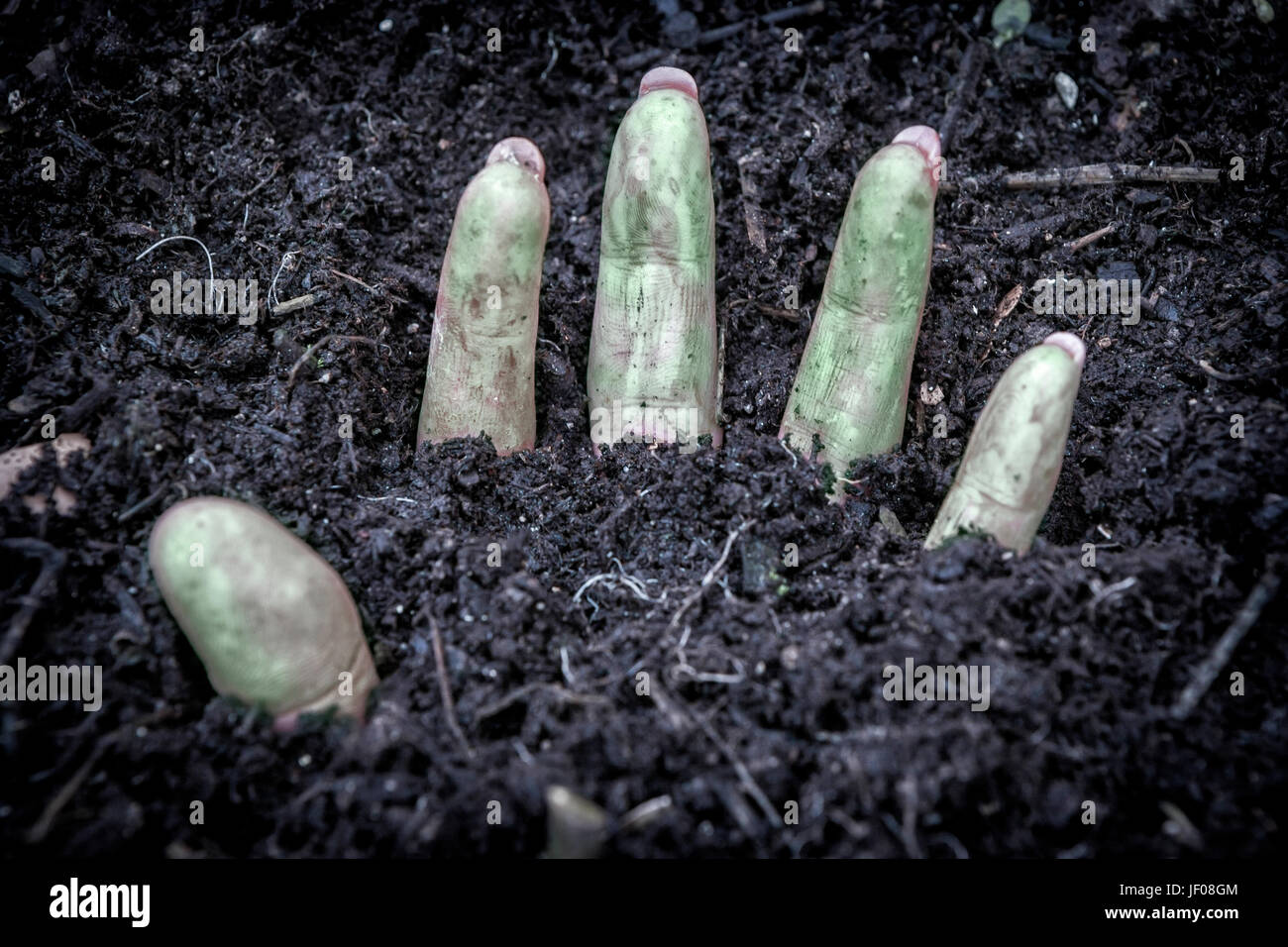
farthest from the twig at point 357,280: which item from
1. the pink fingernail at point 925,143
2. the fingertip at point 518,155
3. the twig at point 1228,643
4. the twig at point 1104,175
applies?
the twig at point 1228,643

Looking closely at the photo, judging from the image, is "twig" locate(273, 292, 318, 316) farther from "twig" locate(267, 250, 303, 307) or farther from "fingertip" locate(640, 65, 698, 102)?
"fingertip" locate(640, 65, 698, 102)

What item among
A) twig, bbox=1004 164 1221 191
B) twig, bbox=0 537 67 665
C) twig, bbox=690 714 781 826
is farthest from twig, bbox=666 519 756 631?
twig, bbox=1004 164 1221 191

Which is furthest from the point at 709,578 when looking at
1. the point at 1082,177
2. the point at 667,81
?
the point at 1082,177

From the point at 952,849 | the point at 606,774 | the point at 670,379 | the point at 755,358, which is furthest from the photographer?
the point at 755,358

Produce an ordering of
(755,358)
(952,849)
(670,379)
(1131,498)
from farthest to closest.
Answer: (755,358) < (670,379) < (1131,498) < (952,849)
